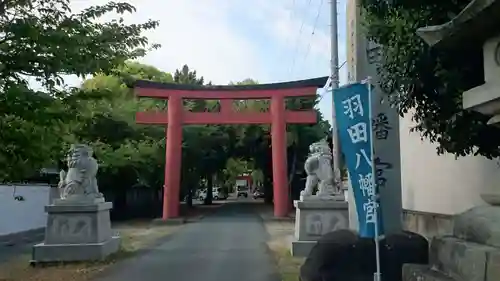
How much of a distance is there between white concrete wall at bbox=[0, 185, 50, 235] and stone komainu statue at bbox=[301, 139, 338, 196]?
30.7 feet

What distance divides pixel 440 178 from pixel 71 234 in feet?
25.6

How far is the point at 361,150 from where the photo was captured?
6.77 m

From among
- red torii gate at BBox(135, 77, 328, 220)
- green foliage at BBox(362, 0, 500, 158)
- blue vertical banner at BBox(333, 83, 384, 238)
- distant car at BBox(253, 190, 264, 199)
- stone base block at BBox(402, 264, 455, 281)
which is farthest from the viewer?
distant car at BBox(253, 190, 264, 199)

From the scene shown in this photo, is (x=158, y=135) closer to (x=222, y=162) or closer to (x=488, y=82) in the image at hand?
(x=222, y=162)

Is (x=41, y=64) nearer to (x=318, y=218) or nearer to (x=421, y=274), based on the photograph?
(x=421, y=274)

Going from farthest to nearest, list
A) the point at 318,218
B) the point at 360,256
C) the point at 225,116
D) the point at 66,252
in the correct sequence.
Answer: the point at 225,116 < the point at 318,218 < the point at 66,252 < the point at 360,256

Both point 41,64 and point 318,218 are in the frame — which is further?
point 318,218

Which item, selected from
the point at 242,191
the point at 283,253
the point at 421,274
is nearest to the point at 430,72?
the point at 421,274

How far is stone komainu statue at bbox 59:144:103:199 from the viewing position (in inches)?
493

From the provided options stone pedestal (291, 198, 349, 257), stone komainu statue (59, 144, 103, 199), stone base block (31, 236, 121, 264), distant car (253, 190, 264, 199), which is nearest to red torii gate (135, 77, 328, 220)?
stone komainu statue (59, 144, 103, 199)

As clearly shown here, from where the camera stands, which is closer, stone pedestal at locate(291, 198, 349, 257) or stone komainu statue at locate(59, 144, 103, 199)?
stone komainu statue at locate(59, 144, 103, 199)

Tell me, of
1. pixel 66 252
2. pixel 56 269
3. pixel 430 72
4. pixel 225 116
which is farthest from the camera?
pixel 225 116

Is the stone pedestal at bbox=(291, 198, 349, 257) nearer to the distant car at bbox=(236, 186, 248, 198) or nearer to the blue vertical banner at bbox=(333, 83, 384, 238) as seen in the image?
the blue vertical banner at bbox=(333, 83, 384, 238)

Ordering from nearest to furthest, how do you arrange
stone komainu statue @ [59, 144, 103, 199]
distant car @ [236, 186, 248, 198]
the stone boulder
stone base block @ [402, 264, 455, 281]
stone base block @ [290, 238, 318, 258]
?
stone base block @ [402, 264, 455, 281] < the stone boulder < stone komainu statue @ [59, 144, 103, 199] < stone base block @ [290, 238, 318, 258] < distant car @ [236, 186, 248, 198]
